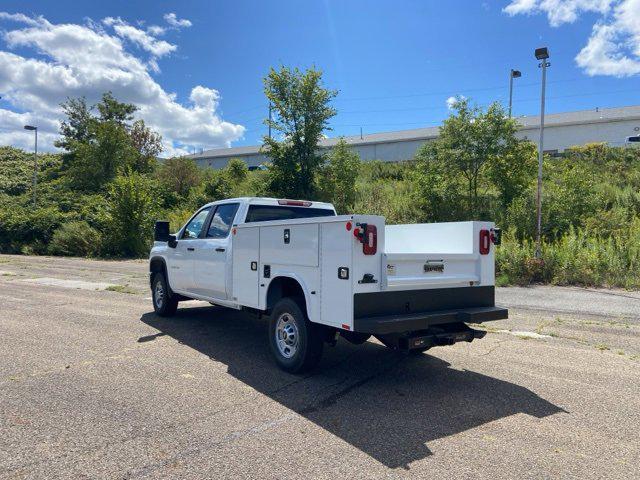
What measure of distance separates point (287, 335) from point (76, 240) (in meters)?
26.8

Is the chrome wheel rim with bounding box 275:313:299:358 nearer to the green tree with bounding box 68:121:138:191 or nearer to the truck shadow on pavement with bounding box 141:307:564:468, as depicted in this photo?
the truck shadow on pavement with bounding box 141:307:564:468

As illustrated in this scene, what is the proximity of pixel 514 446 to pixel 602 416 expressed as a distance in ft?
3.97

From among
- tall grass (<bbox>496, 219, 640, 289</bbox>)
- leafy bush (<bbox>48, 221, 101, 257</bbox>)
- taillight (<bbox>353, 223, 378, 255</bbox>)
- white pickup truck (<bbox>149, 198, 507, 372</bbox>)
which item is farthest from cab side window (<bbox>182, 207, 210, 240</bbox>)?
leafy bush (<bbox>48, 221, 101, 257</bbox>)

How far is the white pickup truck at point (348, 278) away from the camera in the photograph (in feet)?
15.3

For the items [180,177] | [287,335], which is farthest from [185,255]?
[180,177]

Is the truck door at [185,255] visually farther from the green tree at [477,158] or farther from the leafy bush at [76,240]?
the leafy bush at [76,240]

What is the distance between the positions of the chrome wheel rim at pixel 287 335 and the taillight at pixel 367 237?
134cm

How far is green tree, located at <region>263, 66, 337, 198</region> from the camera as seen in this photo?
82.8 feet

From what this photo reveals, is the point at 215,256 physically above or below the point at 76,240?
above

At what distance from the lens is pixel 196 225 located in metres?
8.00

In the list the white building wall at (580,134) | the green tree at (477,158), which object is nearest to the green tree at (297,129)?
the green tree at (477,158)

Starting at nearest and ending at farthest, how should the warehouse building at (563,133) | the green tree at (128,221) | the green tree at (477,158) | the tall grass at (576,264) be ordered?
the tall grass at (576,264)
the green tree at (477,158)
the green tree at (128,221)
the warehouse building at (563,133)

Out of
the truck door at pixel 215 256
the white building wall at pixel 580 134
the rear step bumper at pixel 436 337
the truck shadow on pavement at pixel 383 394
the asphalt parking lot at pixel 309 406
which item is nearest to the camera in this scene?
the asphalt parking lot at pixel 309 406

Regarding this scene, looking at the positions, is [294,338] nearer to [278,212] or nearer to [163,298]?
[278,212]
